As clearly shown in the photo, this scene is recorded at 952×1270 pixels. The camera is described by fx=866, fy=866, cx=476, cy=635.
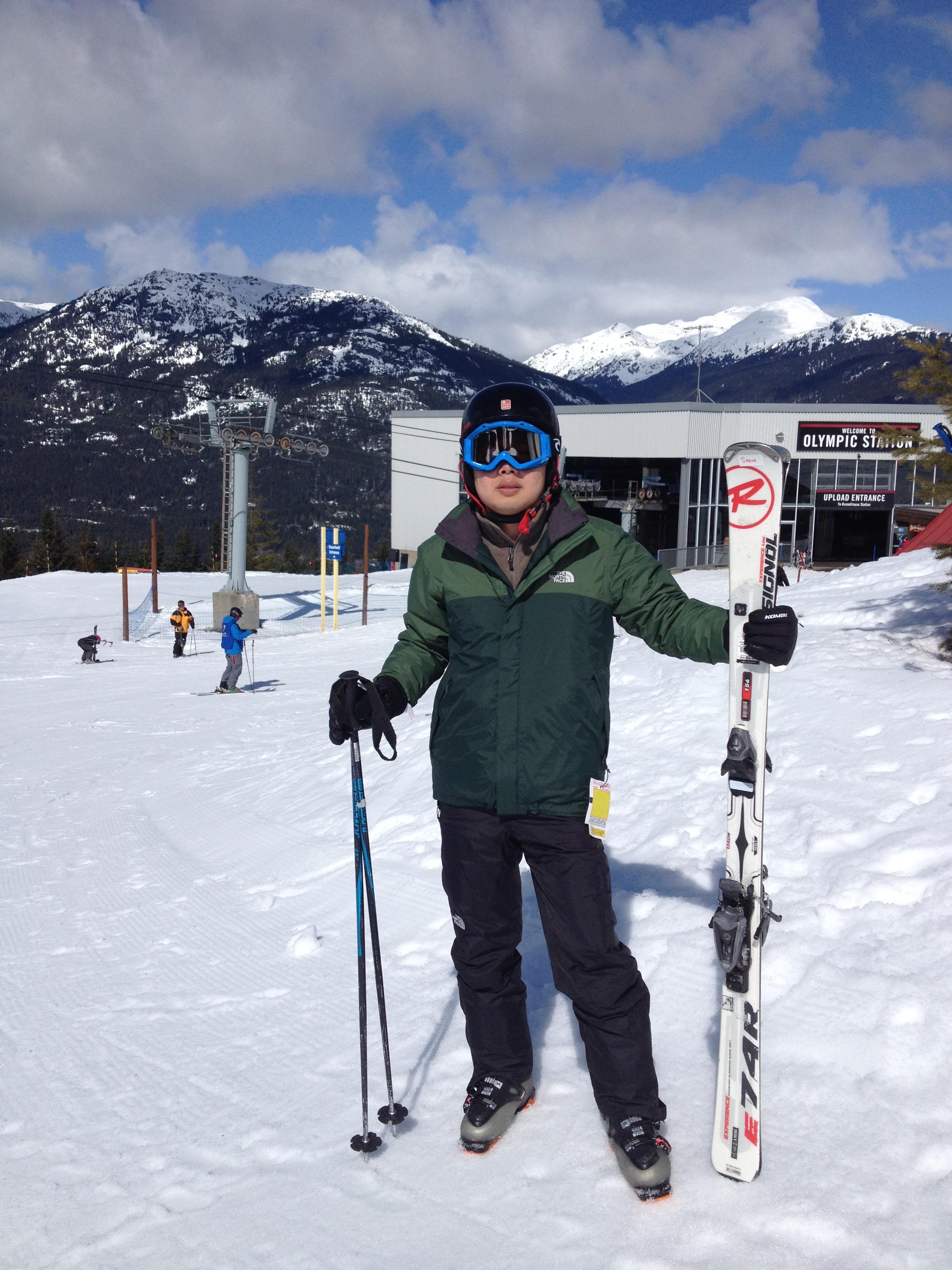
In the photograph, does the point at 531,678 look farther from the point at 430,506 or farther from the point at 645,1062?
the point at 430,506

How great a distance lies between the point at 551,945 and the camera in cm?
245

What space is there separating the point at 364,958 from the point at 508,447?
5.29ft

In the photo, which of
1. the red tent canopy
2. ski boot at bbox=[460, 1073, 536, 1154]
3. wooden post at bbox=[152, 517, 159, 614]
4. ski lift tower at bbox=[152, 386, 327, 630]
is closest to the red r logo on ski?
ski boot at bbox=[460, 1073, 536, 1154]

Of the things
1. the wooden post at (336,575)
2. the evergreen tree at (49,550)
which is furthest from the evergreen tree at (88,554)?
the wooden post at (336,575)

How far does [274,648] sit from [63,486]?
18868cm

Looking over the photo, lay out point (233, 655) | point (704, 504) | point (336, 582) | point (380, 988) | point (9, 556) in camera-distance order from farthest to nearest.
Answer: point (9, 556) < point (704, 504) < point (336, 582) < point (233, 655) < point (380, 988)

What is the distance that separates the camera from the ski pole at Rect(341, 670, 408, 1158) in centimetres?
250

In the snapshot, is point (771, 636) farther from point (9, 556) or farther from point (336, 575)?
point (9, 556)

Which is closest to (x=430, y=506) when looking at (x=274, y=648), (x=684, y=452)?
(x=684, y=452)

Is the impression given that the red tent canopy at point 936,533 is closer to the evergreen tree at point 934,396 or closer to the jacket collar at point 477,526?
the evergreen tree at point 934,396

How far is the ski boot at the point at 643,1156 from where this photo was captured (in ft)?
7.45

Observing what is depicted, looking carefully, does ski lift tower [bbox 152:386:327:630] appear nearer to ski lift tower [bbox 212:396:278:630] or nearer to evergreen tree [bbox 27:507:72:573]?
ski lift tower [bbox 212:396:278:630]

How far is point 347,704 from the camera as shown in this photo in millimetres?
2535

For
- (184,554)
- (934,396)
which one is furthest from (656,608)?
(184,554)
